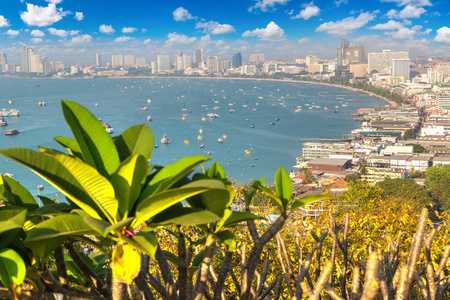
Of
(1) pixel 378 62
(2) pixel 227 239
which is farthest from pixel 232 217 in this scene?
(1) pixel 378 62

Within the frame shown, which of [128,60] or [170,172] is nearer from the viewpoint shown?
[170,172]

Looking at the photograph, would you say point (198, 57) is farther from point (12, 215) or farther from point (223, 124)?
point (12, 215)

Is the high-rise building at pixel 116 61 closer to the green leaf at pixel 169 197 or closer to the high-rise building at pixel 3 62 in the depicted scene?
the high-rise building at pixel 3 62

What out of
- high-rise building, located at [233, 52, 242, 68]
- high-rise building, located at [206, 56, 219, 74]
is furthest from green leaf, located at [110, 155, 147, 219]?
high-rise building, located at [233, 52, 242, 68]

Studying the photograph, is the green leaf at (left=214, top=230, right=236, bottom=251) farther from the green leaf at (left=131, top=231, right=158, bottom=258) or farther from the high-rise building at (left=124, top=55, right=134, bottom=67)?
the high-rise building at (left=124, top=55, right=134, bottom=67)

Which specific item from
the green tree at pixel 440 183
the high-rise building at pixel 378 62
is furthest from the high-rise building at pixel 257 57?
the green tree at pixel 440 183

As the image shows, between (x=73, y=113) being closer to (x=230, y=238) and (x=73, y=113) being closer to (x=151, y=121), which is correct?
(x=230, y=238)
